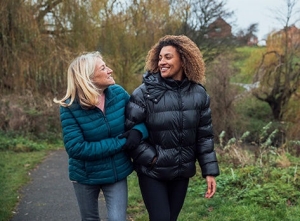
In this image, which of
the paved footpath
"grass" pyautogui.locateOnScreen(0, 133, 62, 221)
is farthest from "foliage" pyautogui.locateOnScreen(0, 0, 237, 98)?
the paved footpath

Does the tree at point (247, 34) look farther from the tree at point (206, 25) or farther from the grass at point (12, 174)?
the grass at point (12, 174)

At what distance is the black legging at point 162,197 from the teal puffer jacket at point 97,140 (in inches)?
8.1

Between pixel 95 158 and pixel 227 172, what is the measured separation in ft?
15.2

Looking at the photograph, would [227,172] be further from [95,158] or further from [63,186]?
[95,158]

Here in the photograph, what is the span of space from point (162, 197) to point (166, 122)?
1.86 feet

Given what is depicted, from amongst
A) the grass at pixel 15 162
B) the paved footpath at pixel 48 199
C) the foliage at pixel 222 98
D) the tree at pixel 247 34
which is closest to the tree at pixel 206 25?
the tree at pixel 247 34

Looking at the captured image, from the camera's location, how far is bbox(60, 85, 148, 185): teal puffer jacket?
9.65 ft

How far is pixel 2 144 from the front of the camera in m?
12.4

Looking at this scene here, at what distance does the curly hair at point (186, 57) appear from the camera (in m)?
3.21

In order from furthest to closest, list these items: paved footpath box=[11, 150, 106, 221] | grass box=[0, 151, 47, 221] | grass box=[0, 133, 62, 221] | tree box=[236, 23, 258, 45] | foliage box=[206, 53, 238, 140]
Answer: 1. tree box=[236, 23, 258, 45]
2. foliage box=[206, 53, 238, 140]
3. grass box=[0, 133, 62, 221]
4. grass box=[0, 151, 47, 221]
5. paved footpath box=[11, 150, 106, 221]

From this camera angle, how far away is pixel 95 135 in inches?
118

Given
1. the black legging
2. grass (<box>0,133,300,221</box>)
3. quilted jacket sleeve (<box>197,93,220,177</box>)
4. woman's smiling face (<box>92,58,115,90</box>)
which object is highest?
woman's smiling face (<box>92,58,115,90</box>)

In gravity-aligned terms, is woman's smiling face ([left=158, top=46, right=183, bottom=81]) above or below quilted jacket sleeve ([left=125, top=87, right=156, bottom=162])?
above

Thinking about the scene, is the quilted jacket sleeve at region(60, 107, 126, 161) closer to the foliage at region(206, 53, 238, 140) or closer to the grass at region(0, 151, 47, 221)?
the grass at region(0, 151, 47, 221)
